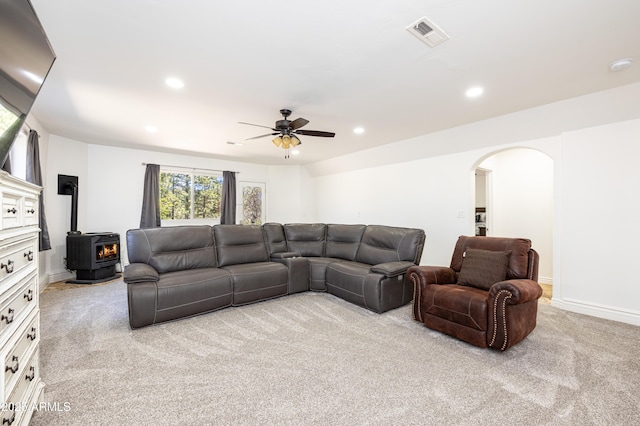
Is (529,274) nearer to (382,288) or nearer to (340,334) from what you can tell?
(382,288)

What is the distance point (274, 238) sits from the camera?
461 cm

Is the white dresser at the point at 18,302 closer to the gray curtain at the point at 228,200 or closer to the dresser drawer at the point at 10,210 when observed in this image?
the dresser drawer at the point at 10,210

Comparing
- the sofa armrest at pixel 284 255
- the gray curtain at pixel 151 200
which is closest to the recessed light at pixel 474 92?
the sofa armrest at pixel 284 255

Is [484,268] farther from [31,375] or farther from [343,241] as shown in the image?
[31,375]

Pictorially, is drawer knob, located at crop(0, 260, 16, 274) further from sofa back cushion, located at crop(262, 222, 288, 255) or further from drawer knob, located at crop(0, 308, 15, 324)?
sofa back cushion, located at crop(262, 222, 288, 255)

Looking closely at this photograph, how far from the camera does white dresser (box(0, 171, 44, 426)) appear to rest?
1218 mm

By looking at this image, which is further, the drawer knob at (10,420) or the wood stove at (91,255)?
the wood stove at (91,255)

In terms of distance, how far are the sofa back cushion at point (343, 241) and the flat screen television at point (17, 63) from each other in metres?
3.82

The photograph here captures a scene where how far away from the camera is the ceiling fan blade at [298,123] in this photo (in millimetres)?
3096

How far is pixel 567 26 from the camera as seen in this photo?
76.3 inches

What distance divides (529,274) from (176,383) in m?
3.23

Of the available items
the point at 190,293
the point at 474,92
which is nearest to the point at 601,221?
the point at 474,92

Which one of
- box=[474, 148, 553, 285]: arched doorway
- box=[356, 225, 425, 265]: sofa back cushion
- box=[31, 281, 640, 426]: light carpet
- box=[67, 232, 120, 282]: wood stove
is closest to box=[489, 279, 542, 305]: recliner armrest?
box=[31, 281, 640, 426]: light carpet

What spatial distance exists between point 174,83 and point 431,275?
132 inches
